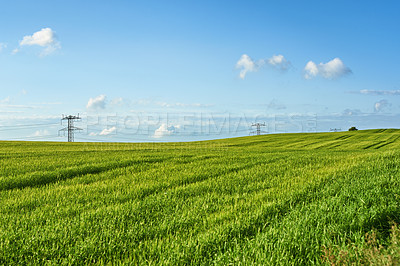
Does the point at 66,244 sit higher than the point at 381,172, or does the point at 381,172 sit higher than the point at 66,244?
the point at 381,172

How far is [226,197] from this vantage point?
20.4 feet

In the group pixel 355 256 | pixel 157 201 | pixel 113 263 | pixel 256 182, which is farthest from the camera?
pixel 256 182

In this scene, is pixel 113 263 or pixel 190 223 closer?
pixel 113 263

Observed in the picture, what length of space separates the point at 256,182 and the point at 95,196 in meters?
4.19

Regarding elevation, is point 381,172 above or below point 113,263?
above

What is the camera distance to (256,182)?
766 centimetres

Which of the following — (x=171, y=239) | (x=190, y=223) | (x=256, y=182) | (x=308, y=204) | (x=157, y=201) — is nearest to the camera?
(x=171, y=239)

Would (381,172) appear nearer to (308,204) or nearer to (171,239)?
(308,204)

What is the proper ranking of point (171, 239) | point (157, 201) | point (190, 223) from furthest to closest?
point (157, 201) → point (190, 223) → point (171, 239)

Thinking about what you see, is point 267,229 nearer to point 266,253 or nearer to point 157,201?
point 266,253

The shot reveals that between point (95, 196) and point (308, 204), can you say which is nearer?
point (308, 204)

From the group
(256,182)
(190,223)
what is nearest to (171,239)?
(190,223)

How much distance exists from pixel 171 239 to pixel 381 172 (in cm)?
669

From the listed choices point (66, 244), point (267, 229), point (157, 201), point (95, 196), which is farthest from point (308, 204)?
point (95, 196)
